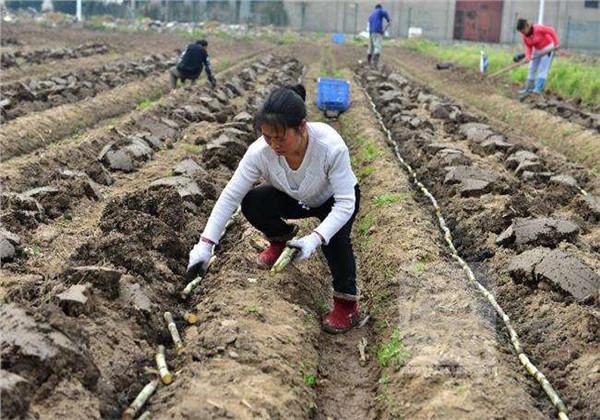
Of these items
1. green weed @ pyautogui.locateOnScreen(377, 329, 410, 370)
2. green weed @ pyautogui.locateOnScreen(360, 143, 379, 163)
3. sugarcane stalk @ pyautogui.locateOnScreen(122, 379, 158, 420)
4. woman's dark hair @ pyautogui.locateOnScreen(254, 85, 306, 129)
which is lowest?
green weed @ pyautogui.locateOnScreen(377, 329, 410, 370)

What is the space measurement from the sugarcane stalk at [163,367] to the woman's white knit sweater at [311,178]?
78cm

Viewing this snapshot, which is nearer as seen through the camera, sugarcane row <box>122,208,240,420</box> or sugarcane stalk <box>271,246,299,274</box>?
sugarcane row <box>122,208,240,420</box>

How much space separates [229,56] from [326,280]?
21.7 meters

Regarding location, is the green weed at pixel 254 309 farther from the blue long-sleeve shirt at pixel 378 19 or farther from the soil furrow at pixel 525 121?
the blue long-sleeve shirt at pixel 378 19

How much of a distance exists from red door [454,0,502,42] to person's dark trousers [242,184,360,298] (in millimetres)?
41047

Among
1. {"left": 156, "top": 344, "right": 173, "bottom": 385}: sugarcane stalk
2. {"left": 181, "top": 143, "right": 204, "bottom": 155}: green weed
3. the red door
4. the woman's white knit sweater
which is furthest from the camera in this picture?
the red door

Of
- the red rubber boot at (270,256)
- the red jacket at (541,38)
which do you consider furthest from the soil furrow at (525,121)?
the red rubber boot at (270,256)

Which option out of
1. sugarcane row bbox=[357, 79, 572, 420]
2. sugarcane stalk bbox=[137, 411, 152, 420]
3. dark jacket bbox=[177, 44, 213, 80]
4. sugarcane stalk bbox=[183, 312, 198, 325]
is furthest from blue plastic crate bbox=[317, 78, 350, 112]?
sugarcane stalk bbox=[137, 411, 152, 420]

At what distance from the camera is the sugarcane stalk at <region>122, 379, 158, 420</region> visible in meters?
3.65

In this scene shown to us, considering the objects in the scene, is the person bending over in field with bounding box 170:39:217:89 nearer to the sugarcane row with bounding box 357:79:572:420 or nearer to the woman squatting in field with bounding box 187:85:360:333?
the sugarcane row with bounding box 357:79:572:420

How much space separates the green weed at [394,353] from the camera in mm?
4406

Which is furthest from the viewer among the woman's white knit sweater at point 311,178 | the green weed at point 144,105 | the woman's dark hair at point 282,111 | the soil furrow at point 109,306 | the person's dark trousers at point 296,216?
the green weed at point 144,105

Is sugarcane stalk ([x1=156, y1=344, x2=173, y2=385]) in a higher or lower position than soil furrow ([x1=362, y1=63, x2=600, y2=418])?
lower

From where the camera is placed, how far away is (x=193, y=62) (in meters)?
15.5
